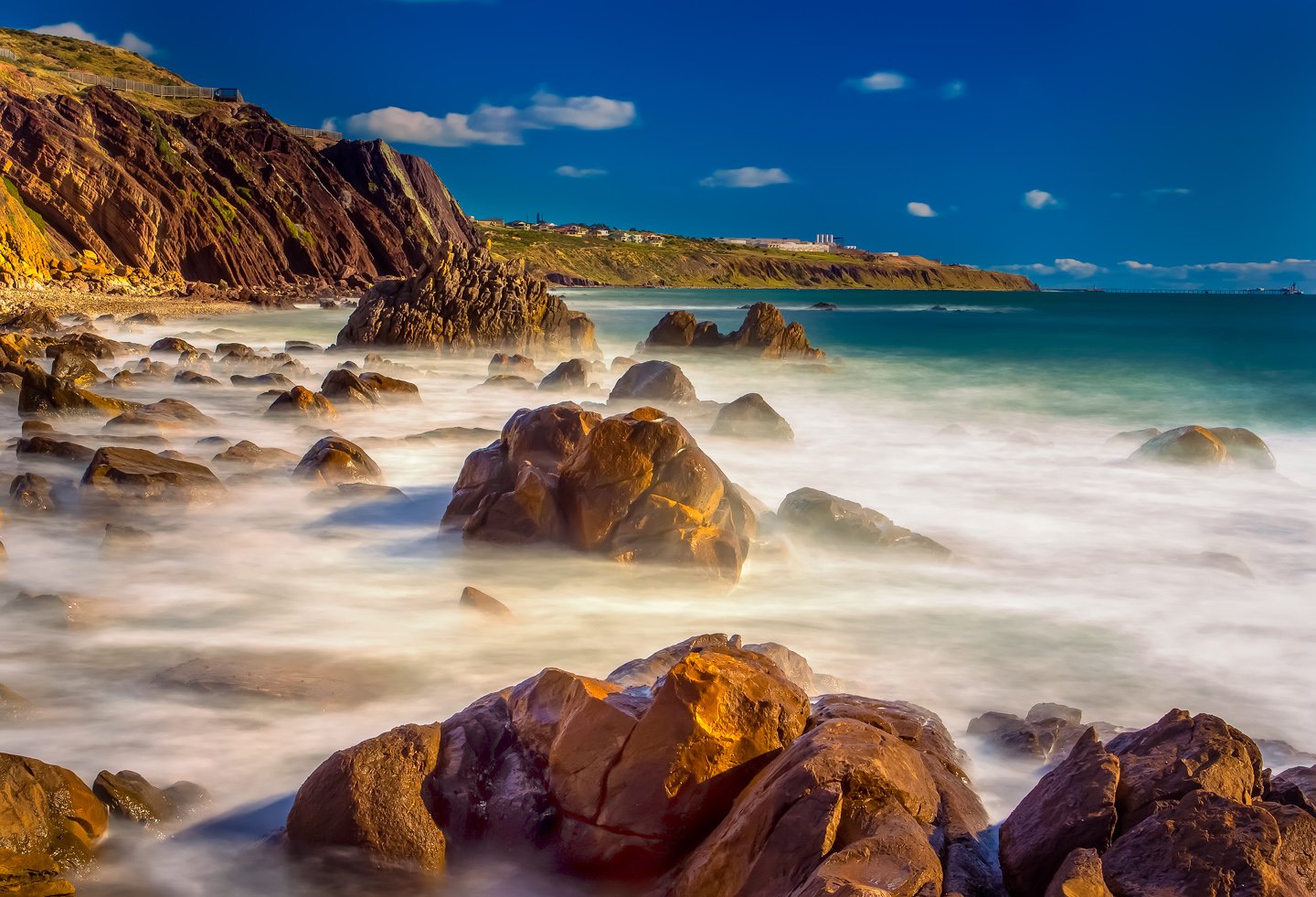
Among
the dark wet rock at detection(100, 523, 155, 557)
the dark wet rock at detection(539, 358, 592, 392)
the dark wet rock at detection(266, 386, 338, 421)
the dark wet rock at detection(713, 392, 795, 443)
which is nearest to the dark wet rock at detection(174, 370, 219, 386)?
the dark wet rock at detection(266, 386, 338, 421)

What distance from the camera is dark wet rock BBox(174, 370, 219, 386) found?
67.5 feet

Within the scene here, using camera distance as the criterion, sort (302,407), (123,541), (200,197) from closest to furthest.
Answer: (123,541), (302,407), (200,197)

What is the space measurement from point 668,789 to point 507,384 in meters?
19.1

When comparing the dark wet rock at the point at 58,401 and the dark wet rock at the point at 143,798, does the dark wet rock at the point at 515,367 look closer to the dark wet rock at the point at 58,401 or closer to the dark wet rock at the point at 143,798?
the dark wet rock at the point at 58,401

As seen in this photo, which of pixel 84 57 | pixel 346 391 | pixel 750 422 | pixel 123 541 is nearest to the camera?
pixel 123 541

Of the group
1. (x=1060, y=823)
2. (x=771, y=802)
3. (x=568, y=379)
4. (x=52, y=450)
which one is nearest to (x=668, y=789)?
(x=771, y=802)

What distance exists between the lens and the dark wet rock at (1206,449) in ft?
48.9

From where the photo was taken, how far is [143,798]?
4.49 meters

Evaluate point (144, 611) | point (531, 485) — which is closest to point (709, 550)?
point (531, 485)

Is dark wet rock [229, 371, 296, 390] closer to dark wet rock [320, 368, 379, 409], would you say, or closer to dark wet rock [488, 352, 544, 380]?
dark wet rock [320, 368, 379, 409]

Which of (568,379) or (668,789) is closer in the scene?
(668,789)

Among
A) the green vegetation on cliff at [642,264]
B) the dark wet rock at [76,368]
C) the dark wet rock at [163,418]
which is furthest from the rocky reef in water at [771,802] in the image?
the green vegetation on cliff at [642,264]

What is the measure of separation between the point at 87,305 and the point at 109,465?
116 ft

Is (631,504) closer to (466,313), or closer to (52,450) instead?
(52,450)
